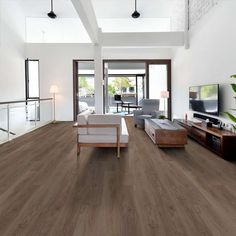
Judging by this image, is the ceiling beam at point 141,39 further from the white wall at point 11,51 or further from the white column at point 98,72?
the white wall at point 11,51

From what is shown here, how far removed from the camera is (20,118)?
28.0 feet

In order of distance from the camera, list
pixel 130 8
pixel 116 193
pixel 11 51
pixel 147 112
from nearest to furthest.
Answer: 1. pixel 116 193
2. pixel 147 112
3. pixel 11 51
4. pixel 130 8

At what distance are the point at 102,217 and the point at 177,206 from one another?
772mm

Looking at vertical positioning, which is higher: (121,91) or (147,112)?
(121,91)

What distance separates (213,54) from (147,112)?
3.44 metres

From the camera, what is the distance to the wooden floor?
2247mm

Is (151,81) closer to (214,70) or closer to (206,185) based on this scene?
(214,70)

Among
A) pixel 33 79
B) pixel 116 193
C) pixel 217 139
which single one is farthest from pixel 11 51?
pixel 116 193

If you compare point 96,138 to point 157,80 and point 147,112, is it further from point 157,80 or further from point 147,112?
point 157,80

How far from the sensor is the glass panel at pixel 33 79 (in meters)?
10.6

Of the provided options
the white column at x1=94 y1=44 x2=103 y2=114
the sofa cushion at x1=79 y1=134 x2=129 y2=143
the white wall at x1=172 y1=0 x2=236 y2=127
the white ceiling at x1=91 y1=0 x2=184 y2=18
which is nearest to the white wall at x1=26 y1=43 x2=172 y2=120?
the white ceiling at x1=91 y1=0 x2=184 y2=18

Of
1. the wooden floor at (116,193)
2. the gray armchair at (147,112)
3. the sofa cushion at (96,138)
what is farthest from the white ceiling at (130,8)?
the wooden floor at (116,193)

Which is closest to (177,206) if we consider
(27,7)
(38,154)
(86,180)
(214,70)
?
(86,180)

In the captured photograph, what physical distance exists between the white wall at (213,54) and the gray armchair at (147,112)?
3.06ft
